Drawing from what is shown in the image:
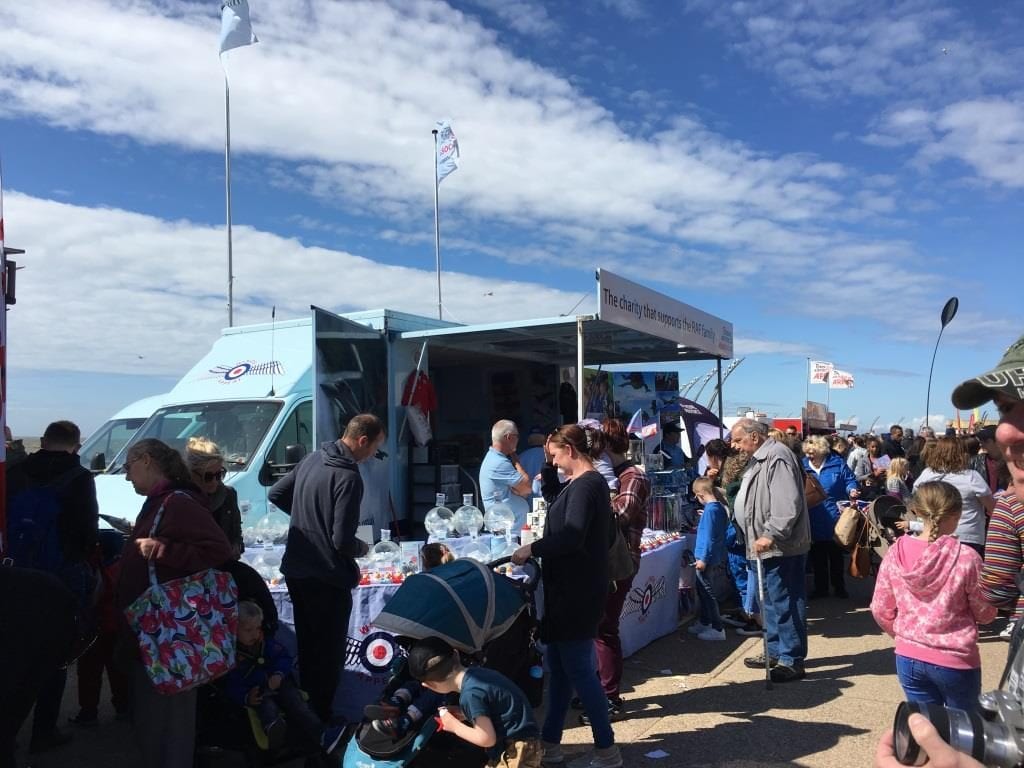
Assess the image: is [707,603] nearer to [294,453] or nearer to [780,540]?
[780,540]

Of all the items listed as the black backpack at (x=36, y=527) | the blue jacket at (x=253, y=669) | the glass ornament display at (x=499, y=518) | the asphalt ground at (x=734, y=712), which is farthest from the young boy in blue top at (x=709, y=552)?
the black backpack at (x=36, y=527)

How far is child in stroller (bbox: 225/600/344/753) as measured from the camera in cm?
387

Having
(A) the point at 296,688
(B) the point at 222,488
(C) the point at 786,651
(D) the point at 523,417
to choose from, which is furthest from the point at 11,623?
(D) the point at 523,417

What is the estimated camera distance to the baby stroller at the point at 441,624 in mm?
2850

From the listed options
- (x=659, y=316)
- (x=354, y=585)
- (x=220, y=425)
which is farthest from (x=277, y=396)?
(x=659, y=316)

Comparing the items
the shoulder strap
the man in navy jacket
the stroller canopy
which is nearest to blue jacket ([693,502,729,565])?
the man in navy jacket

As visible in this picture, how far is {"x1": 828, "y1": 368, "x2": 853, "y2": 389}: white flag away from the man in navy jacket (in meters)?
35.1

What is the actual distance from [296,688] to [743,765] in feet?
7.64

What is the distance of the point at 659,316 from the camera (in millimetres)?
8344

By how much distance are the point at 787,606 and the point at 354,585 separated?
2969 millimetres

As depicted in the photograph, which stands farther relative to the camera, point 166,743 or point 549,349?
point 549,349

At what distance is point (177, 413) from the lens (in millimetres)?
7926

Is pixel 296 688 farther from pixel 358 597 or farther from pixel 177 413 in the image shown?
pixel 177 413

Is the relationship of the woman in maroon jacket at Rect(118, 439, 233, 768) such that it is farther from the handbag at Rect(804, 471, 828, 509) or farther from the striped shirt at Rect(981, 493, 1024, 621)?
the handbag at Rect(804, 471, 828, 509)
